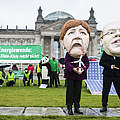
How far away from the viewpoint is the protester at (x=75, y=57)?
495 cm

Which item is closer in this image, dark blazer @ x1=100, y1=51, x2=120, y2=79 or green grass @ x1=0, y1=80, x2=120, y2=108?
dark blazer @ x1=100, y1=51, x2=120, y2=79

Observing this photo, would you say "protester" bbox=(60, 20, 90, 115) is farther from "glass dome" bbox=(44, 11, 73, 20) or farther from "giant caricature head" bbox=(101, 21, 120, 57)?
"glass dome" bbox=(44, 11, 73, 20)

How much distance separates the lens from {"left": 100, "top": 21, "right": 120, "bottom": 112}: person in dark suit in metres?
4.94

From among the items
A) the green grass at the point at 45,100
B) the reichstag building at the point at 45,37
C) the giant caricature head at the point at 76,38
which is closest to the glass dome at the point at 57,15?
the reichstag building at the point at 45,37

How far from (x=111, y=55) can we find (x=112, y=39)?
386 mm

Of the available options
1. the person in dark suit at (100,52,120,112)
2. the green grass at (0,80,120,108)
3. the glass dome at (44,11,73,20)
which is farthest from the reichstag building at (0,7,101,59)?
the person in dark suit at (100,52,120,112)

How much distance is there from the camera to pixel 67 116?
454cm

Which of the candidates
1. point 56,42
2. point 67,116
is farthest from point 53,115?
point 56,42

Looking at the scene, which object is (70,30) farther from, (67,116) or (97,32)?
(97,32)

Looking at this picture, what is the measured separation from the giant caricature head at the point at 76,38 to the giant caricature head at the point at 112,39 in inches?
16.5

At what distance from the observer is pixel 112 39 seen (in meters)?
4.95

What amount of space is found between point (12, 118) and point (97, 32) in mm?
57921

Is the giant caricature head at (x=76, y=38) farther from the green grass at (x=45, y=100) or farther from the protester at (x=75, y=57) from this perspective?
the green grass at (x=45, y=100)

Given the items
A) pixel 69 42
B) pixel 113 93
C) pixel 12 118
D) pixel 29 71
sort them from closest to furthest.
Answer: pixel 12 118
pixel 69 42
pixel 113 93
pixel 29 71
